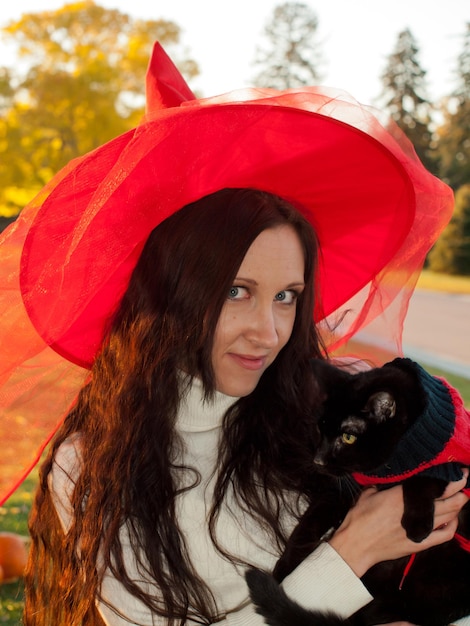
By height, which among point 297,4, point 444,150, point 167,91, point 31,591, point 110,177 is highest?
point 297,4

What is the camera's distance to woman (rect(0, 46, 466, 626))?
1642 millimetres

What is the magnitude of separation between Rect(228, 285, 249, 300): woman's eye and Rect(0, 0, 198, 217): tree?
→ 11.2 m

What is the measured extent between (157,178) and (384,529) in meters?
1.11

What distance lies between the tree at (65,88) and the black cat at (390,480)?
36.9ft

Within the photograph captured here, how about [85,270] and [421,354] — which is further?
[421,354]

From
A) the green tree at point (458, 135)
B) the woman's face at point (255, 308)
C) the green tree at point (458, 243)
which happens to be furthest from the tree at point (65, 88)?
the green tree at point (458, 135)

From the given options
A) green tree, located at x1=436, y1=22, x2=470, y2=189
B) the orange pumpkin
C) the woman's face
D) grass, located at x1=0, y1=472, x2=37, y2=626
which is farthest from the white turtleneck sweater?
green tree, located at x1=436, y1=22, x2=470, y2=189

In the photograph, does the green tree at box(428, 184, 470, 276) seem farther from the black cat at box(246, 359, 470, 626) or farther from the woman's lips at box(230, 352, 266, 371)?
the woman's lips at box(230, 352, 266, 371)

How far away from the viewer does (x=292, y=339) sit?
2117mm

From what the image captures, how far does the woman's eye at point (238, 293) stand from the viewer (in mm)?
1810

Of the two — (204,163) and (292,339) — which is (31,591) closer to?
(292,339)

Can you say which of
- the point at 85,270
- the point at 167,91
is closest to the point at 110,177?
the point at 85,270

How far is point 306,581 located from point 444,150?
3437 centimetres

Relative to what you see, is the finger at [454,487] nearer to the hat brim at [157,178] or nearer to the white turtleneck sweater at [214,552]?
the white turtleneck sweater at [214,552]
